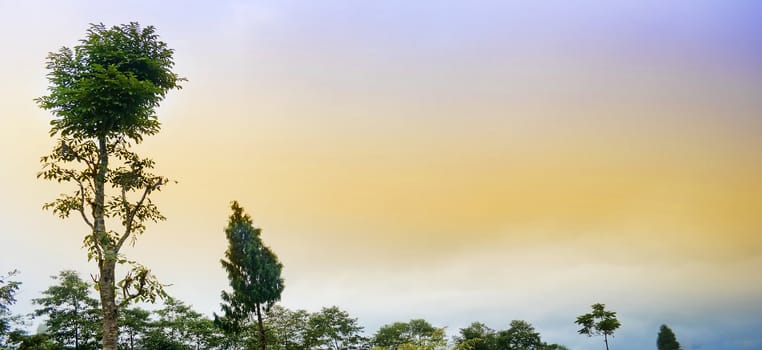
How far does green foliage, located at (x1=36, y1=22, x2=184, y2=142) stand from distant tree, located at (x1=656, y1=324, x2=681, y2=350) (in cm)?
10047

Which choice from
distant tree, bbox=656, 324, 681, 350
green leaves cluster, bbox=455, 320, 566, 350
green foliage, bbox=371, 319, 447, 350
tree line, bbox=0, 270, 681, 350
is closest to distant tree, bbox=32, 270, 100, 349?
tree line, bbox=0, 270, 681, 350

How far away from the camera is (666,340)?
84000mm

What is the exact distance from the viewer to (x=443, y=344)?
20375 millimetres

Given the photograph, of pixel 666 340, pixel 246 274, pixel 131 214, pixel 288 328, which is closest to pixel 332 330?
pixel 288 328

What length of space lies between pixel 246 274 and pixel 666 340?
3446 inches

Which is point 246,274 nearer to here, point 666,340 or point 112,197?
point 112,197

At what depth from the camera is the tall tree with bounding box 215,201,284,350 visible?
112 feet

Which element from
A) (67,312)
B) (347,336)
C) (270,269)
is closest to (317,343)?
(347,336)

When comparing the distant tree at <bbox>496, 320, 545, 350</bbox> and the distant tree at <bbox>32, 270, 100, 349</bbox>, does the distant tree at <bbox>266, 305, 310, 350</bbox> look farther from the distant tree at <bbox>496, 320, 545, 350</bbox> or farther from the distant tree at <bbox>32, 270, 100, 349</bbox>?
the distant tree at <bbox>496, 320, 545, 350</bbox>

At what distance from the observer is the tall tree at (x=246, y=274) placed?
112ft

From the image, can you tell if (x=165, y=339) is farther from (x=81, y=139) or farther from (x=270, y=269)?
(x=81, y=139)

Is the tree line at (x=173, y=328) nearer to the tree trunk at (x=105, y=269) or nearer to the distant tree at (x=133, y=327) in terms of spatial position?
the distant tree at (x=133, y=327)

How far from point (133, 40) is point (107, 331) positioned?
9071 mm

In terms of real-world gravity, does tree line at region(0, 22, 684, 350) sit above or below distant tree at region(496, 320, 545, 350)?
above
